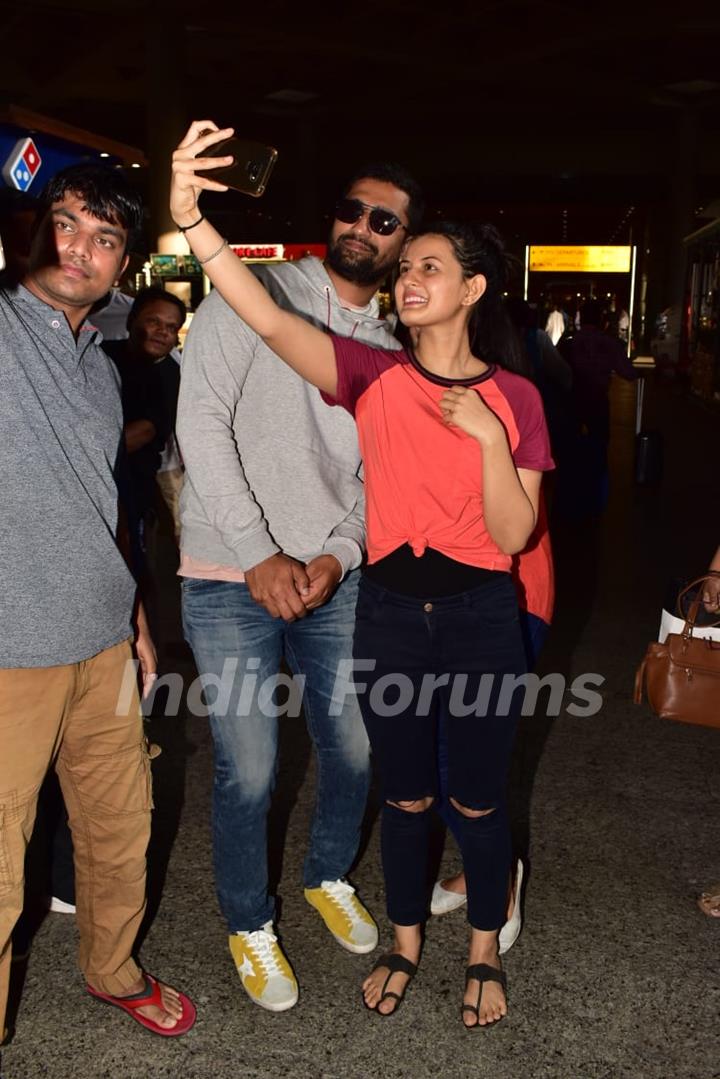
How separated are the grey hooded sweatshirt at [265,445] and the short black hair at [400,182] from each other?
278mm

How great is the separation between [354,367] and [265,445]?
351 millimetres

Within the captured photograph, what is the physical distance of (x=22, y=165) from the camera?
598cm

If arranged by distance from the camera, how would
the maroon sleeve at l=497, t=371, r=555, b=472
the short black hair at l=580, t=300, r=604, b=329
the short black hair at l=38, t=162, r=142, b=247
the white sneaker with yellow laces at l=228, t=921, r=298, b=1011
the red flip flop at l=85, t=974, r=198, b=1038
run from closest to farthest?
the short black hair at l=38, t=162, r=142, b=247, the maroon sleeve at l=497, t=371, r=555, b=472, the red flip flop at l=85, t=974, r=198, b=1038, the white sneaker with yellow laces at l=228, t=921, r=298, b=1011, the short black hair at l=580, t=300, r=604, b=329

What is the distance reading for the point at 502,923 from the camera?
9.00 ft

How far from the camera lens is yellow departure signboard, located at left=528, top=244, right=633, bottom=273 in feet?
157

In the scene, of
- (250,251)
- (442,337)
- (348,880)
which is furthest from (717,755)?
(250,251)

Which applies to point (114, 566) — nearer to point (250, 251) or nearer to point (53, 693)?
point (53, 693)

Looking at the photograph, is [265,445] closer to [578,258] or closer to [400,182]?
[400,182]

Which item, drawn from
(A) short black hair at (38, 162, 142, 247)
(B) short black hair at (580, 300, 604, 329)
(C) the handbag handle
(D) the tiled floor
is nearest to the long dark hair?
(A) short black hair at (38, 162, 142, 247)

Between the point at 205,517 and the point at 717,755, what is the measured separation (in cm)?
273

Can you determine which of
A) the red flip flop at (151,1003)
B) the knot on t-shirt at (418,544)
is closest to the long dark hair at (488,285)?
the knot on t-shirt at (418,544)

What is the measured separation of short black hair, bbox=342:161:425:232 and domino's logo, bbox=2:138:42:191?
11.7 feet

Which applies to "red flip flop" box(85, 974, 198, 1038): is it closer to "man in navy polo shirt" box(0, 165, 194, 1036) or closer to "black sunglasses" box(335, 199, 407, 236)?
"man in navy polo shirt" box(0, 165, 194, 1036)

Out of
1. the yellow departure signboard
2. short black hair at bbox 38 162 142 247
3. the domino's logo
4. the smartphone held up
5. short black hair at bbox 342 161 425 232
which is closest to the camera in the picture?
the smartphone held up
